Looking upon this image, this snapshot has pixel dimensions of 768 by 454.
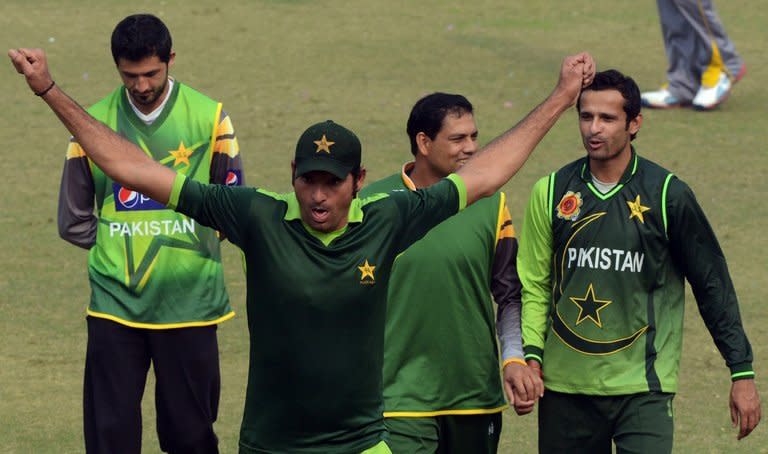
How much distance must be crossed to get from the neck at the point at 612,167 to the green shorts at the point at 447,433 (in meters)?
1.21

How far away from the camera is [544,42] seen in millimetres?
20000

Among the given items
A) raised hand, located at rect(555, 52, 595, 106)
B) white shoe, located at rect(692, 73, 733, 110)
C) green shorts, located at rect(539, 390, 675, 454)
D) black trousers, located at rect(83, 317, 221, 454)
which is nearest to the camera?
raised hand, located at rect(555, 52, 595, 106)

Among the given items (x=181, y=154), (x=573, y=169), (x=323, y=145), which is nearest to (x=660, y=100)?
(x=181, y=154)

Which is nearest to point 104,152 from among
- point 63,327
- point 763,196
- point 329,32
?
point 63,327

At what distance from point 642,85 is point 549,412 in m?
11.0

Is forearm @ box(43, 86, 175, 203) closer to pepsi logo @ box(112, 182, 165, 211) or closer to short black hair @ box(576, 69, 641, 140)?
pepsi logo @ box(112, 182, 165, 211)

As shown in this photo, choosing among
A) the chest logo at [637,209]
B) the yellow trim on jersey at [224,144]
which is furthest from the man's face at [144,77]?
the chest logo at [637,209]

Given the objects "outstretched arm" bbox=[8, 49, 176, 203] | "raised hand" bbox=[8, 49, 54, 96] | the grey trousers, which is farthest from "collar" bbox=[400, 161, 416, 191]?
the grey trousers

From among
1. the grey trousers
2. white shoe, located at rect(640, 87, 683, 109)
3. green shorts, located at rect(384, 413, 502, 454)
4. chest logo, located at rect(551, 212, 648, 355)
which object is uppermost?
the grey trousers

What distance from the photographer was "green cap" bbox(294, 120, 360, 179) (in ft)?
21.0

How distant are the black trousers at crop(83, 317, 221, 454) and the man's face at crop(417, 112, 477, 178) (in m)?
1.60

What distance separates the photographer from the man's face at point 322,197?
6426mm

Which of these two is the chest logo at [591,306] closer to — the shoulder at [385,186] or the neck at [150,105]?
the shoulder at [385,186]

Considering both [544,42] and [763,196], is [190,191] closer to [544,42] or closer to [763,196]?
[763,196]
